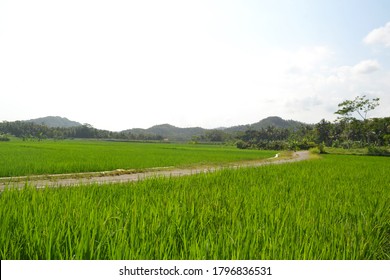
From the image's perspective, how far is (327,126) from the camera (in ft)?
260

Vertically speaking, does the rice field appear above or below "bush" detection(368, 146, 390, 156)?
above

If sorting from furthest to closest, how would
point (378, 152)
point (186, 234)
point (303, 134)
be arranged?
point (303, 134), point (378, 152), point (186, 234)

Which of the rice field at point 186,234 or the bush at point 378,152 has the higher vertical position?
the rice field at point 186,234

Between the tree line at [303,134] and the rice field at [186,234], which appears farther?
the tree line at [303,134]

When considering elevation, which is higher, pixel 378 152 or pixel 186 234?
pixel 186 234

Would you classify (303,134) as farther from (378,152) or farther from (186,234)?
(186,234)

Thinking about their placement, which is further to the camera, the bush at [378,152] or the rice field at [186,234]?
the bush at [378,152]

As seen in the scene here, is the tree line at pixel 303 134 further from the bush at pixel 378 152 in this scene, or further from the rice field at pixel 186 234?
the rice field at pixel 186 234

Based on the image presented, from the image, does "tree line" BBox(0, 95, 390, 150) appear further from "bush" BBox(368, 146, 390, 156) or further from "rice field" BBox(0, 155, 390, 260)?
"rice field" BBox(0, 155, 390, 260)

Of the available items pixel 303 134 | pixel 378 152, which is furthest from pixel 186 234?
pixel 303 134

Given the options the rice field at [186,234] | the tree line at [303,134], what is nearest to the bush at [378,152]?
the tree line at [303,134]

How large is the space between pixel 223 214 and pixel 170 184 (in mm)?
3400

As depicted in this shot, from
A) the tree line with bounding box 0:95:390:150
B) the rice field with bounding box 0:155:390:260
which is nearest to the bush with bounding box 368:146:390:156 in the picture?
the tree line with bounding box 0:95:390:150
